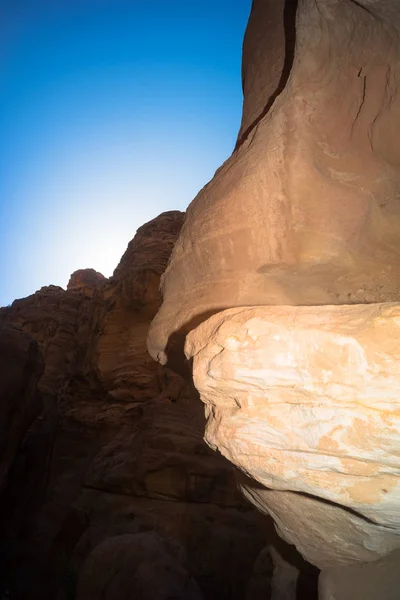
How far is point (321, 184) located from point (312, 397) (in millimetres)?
1413

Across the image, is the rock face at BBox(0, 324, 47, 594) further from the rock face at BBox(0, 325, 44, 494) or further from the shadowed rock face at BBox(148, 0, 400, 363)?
the shadowed rock face at BBox(148, 0, 400, 363)

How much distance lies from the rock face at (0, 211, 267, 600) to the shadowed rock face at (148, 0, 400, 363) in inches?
193

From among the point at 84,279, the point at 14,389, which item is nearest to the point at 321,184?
the point at 14,389

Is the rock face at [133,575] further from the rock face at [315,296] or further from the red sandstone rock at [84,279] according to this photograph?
the red sandstone rock at [84,279]

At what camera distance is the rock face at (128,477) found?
6.31 meters

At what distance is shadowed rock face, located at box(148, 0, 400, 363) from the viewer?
79.2 inches

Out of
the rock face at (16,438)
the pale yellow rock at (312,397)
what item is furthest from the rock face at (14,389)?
the pale yellow rock at (312,397)

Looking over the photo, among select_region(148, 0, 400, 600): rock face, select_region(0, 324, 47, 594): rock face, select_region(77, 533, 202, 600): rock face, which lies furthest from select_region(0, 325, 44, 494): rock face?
select_region(148, 0, 400, 600): rock face

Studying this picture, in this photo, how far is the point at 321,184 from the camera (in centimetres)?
205

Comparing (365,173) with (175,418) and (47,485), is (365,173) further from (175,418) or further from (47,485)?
(47,485)

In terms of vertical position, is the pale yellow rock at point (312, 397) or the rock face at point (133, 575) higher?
the pale yellow rock at point (312, 397)

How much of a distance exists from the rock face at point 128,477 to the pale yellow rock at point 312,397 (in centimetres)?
450

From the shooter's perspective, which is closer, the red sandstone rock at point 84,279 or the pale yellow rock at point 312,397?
the pale yellow rock at point 312,397

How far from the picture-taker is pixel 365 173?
7.09 ft
